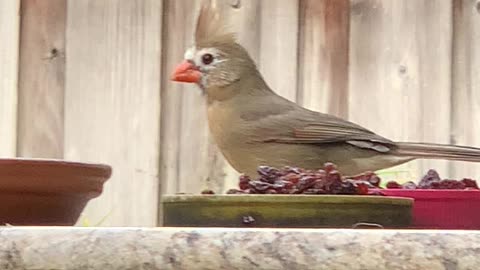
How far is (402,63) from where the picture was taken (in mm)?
1897

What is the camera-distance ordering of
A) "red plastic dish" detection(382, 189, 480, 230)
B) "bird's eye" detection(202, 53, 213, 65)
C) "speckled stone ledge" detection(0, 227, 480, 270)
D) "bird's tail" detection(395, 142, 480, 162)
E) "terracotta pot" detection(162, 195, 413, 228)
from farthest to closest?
"bird's eye" detection(202, 53, 213, 65)
"bird's tail" detection(395, 142, 480, 162)
"red plastic dish" detection(382, 189, 480, 230)
"terracotta pot" detection(162, 195, 413, 228)
"speckled stone ledge" detection(0, 227, 480, 270)

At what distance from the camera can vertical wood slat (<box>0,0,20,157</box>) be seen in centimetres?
190

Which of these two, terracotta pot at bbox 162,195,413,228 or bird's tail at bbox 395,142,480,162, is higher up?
bird's tail at bbox 395,142,480,162

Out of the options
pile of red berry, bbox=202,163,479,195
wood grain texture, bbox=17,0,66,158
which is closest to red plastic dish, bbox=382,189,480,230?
pile of red berry, bbox=202,163,479,195

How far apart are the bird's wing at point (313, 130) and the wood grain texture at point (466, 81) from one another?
0.42 feet

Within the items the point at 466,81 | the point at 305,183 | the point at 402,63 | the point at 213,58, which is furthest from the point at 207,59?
the point at 305,183

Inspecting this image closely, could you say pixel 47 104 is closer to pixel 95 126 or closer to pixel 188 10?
pixel 95 126

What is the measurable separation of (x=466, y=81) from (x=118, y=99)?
577 mm

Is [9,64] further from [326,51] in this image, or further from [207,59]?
[326,51]

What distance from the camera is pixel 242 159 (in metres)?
1.97

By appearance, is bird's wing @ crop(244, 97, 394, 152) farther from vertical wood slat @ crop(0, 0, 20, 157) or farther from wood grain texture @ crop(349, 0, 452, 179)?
vertical wood slat @ crop(0, 0, 20, 157)

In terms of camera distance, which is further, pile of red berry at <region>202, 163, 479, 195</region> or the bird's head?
the bird's head

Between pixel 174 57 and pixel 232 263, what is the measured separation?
1.22m

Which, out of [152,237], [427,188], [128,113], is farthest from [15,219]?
[128,113]
